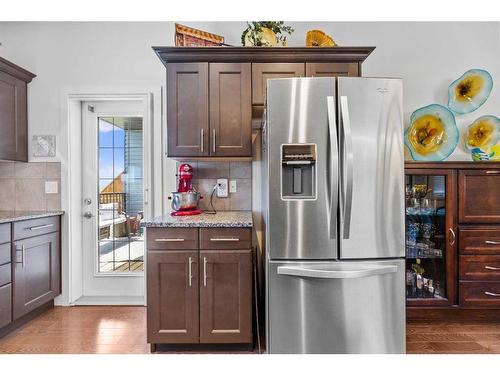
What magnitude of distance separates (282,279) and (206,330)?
680 mm

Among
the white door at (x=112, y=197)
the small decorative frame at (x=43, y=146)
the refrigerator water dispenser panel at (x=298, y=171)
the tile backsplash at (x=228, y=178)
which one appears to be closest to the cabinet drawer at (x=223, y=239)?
the refrigerator water dispenser panel at (x=298, y=171)

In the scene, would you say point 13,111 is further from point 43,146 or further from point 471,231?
point 471,231

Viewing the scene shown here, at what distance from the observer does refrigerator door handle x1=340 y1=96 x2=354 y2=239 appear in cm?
164

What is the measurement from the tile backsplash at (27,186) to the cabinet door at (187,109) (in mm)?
1362

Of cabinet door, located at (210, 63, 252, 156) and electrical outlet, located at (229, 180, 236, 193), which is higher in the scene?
cabinet door, located at (210, 63, 252, 156)

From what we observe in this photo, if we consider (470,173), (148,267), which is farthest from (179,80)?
(470,173)

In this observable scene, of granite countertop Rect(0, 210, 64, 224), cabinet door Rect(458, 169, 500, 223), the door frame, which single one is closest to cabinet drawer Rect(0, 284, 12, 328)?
granite countertop Rect(0, 210, 64, 224)

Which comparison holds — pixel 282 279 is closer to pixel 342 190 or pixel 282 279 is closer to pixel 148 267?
pixel 342 190

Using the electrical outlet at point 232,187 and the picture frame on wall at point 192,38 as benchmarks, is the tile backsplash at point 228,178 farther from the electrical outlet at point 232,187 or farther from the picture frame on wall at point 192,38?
the picture frame on wall at point 192,38

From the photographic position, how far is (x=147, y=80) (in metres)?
2.91

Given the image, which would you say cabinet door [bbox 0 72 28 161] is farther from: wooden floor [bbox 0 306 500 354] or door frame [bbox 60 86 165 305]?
wooden floor [bbox 0 306 500 354]

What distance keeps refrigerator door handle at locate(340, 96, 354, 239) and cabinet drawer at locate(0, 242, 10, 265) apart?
236cm

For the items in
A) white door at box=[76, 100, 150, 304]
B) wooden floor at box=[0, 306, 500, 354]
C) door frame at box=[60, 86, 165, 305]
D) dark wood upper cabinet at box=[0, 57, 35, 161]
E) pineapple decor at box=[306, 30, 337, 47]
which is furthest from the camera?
white door at box=[76, 100, 150, 304]

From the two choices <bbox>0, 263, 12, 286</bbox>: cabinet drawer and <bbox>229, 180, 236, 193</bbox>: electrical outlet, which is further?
<bbox>229, 180, 236, 193</bbox>: electrical outlet
